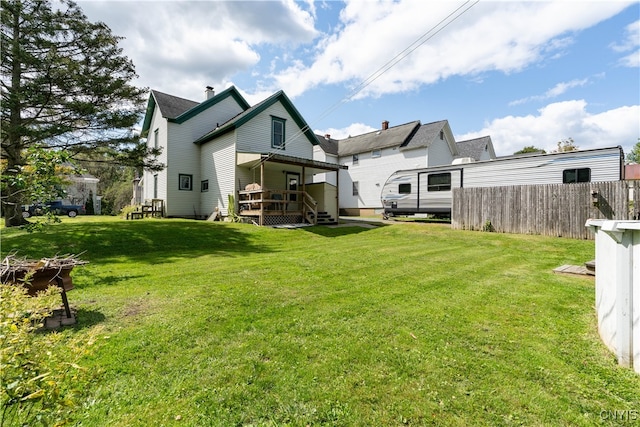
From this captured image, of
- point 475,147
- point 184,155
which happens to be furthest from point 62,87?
point 475,147

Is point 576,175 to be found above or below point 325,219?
above

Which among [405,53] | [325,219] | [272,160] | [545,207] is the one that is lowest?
[325,219]

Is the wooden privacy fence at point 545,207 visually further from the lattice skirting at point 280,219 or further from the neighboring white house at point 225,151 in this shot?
the lattice skirting at point 280,219

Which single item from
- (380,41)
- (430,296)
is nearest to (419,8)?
(380,41)

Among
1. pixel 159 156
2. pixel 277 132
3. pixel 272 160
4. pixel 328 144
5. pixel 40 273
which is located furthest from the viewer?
pixel 328 144

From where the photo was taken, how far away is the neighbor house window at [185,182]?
18.6m

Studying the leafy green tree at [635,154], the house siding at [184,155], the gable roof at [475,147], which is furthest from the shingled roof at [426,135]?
the leafy green tree at [635,154]

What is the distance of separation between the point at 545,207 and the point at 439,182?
20.6 ft

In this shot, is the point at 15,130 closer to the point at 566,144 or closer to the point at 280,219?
the point at 280,219

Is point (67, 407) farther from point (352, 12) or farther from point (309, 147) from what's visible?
point (309, 147)

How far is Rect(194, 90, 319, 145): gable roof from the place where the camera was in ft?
53.6

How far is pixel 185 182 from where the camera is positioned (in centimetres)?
1891

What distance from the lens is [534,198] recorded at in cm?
1157

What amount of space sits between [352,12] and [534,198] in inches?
398
